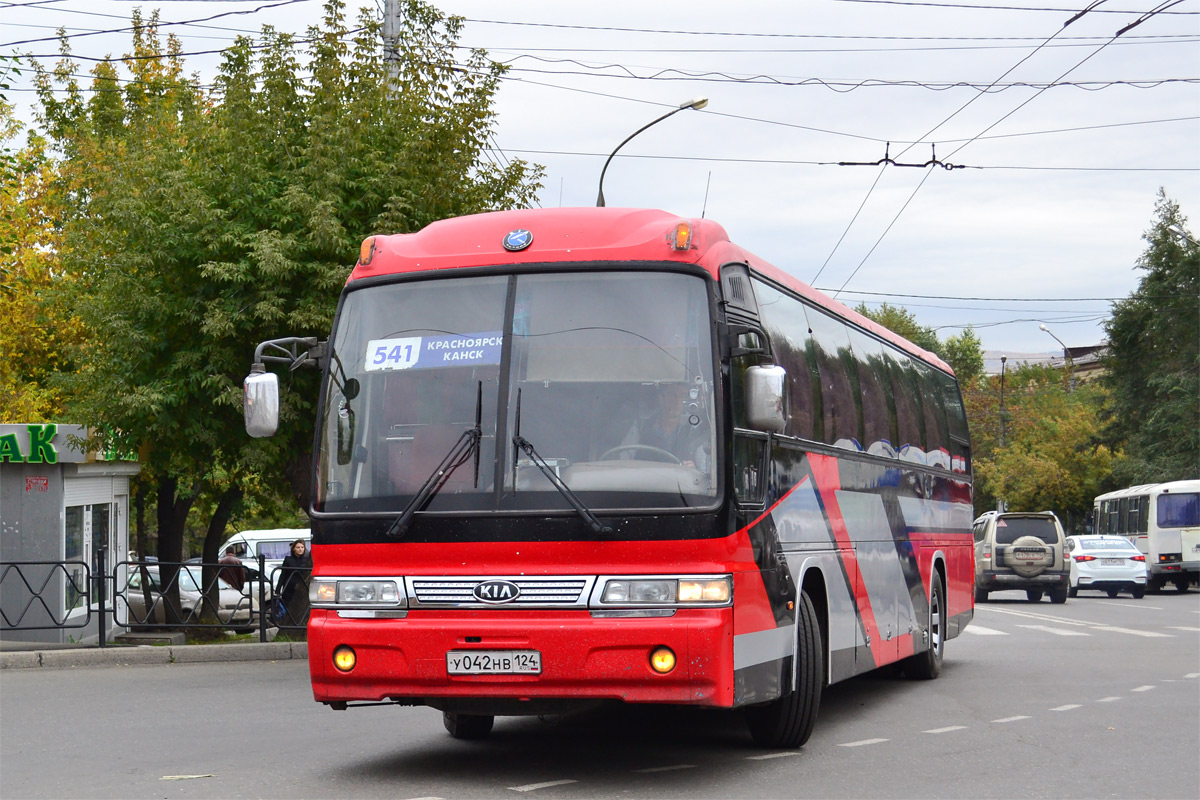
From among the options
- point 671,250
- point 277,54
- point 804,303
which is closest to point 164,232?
point 277,54

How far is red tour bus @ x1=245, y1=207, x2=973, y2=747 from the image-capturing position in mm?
7789

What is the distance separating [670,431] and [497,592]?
1.26 m

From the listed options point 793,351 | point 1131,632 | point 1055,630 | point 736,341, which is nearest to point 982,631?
point 1055,630

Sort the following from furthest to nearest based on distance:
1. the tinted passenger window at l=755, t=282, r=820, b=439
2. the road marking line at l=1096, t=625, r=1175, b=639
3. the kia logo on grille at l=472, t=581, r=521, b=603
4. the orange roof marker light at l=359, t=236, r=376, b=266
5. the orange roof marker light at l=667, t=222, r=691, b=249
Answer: the road marking line at l=1096, t=625, r=1175, b=639 < the tinted passenger window at l=755, t=282, r=820, b=439 < the orange roof marker light at l=359, t=236, r=376, b=266 < the orange roof marker light at l=667, t=222, r=691, b=249 < the kia logo on grille at l=472, t=581, r=521, b=603

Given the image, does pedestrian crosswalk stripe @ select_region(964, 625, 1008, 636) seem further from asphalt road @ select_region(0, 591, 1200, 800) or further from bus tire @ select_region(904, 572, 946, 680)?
bus tire @ select_region(904, 572, 946, 680)

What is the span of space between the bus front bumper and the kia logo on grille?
0.06 metres

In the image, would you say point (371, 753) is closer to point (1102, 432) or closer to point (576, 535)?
point (576, 535)

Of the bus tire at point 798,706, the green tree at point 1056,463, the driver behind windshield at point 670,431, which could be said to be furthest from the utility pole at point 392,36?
the green tree at point 1056,463

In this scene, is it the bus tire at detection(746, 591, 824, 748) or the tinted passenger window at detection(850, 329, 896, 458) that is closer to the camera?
the bus tire at detection(746, 591, 824, 748)

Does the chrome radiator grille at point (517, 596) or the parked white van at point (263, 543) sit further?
the parked white van at point (263, 543)

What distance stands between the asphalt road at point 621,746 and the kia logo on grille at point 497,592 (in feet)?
3.31

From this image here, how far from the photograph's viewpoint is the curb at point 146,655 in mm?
17078

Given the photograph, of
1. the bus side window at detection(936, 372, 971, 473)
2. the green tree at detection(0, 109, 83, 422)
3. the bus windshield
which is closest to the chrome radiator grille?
the bus windshield

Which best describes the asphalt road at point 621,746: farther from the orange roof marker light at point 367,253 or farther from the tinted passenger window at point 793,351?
the orange roof marker light at point 367,253
